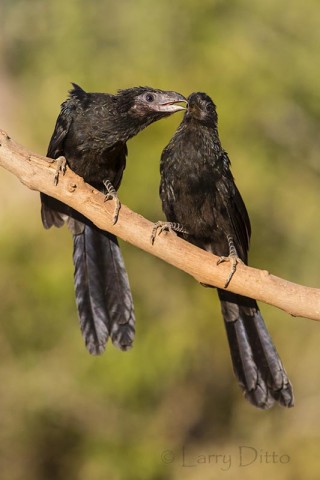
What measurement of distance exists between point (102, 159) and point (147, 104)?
0.42 metres

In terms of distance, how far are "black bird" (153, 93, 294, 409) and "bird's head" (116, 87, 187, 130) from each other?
0.12m

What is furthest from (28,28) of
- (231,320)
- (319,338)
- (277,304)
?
(277,304)

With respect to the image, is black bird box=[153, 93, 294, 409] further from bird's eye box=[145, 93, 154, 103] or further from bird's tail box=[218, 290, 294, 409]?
bird's eye box=[145, 93, 154, 103]

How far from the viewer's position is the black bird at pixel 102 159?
542 centimetres

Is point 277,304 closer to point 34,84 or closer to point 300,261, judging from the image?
point 300,261

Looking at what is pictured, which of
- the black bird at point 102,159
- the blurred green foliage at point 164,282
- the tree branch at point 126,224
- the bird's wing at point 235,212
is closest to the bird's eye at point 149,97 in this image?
the black bird at point 102,159

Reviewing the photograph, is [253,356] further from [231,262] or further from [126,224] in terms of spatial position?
[126,224]

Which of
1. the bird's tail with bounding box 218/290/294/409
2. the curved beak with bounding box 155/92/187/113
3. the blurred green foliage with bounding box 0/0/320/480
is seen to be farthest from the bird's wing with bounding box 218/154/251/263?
the blurred green foliage with bounding box 0/0/320/480

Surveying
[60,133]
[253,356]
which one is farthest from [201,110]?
[253,356]

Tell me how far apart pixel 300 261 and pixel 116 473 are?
2457 millimetres

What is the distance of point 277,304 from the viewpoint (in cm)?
461

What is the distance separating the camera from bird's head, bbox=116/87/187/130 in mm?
5367

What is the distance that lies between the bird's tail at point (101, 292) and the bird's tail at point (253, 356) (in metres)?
0.60

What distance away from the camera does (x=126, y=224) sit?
4.78m
